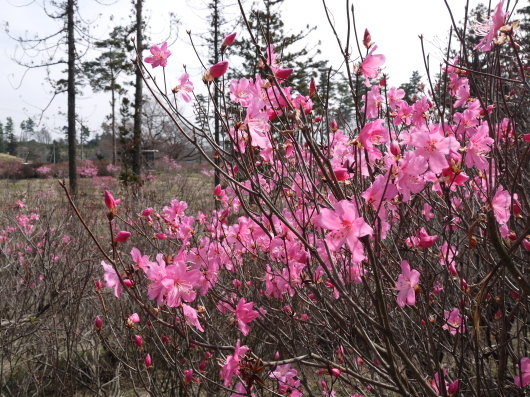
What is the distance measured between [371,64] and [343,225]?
2.74 ft

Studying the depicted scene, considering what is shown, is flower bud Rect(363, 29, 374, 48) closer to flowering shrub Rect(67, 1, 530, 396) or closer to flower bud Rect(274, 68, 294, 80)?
flowering shrub Rect(67, 1, 530, 396)

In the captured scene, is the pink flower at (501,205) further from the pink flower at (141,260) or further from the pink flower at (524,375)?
the pink flower at (141,260)

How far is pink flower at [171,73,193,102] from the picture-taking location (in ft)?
5.82

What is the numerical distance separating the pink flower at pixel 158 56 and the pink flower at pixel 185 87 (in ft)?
0.51

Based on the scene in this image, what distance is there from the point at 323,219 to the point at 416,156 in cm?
40

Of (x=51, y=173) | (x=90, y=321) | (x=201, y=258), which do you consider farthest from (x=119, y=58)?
(x=201, y=258)

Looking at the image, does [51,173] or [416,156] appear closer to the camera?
[416,156]

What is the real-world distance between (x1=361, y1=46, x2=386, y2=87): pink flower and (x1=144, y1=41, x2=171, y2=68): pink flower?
0.91 m

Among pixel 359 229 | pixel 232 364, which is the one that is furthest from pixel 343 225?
pixel 232 364

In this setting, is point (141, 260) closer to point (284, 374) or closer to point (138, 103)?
point (284, 374)

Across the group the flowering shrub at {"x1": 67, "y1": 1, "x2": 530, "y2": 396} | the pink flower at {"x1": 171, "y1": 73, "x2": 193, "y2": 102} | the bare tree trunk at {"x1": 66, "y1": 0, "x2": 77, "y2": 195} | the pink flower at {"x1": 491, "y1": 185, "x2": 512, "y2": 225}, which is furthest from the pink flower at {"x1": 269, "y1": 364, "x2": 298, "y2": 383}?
the bare tree trunk at {"x1": 66, "y1": 0, "x2": 77, "y2": 195}

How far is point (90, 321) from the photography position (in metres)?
3.88

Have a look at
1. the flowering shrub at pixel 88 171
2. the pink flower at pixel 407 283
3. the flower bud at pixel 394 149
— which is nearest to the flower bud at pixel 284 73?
the flower bud at pixel 394 149

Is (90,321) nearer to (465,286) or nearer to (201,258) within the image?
(201,258)
